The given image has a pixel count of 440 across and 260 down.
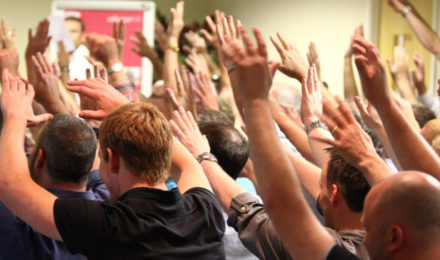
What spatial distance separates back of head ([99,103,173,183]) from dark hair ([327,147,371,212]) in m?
0.46

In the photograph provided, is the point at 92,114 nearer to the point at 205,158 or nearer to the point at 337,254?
the point at 205,158

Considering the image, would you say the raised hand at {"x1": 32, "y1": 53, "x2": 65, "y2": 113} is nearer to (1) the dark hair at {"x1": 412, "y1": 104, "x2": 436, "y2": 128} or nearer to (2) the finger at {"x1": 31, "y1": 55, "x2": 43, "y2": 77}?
(2) the finger at {"x1": 31, "y1": 55, "x2": 43, "y2": 77}

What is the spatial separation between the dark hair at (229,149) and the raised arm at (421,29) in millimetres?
2214

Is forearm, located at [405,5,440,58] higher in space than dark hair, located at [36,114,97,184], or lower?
higher

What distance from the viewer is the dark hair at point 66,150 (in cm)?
201

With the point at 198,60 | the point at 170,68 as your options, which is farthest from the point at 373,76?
the point at 198,60

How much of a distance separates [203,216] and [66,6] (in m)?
4.55

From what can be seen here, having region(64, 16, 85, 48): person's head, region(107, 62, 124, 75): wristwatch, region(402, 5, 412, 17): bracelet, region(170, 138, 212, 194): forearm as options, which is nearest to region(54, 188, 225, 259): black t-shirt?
region(170, 138, 212, 194): forearm

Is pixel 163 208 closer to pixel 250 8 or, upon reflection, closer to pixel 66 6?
pixel 66 6

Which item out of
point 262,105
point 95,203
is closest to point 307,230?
point 262,105

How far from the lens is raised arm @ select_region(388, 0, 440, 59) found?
438 centimetres

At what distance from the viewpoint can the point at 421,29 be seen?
4449 mm

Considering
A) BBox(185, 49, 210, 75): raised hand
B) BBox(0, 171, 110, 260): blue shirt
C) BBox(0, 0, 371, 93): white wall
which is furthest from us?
BBox(0, 0, 371, 93): white wall

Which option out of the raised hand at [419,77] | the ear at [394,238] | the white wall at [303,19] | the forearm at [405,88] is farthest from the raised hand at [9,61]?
the white wall at [303,19]
